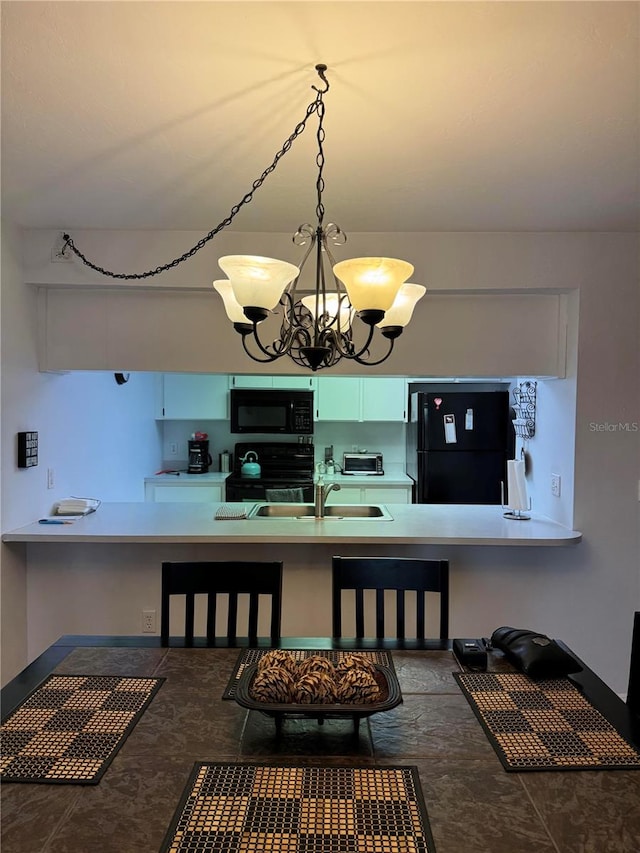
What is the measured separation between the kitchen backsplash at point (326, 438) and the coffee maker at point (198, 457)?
125mm

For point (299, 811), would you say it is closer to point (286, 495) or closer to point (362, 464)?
point (286, 495)

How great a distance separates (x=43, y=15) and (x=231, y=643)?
69.0 inches

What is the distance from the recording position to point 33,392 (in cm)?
272

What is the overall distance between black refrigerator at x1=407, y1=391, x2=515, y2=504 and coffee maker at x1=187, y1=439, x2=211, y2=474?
6.51 feet

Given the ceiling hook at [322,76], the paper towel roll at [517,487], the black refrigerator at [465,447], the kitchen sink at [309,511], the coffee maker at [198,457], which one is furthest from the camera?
the coffee maker at [198,457]

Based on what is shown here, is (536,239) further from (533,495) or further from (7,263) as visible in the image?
(7,263)

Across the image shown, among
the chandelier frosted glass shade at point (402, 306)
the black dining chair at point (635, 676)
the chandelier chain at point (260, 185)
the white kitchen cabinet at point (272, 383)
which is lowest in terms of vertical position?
the black dining chair at point (635, 676)

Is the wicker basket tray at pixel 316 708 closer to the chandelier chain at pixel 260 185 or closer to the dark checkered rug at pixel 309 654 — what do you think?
the dark checkered rug at pixel 309 654

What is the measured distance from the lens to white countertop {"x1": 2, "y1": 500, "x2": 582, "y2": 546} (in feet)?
8.43

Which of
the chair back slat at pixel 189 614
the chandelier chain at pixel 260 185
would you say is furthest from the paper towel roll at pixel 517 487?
the chair back slat at pixel 189 614

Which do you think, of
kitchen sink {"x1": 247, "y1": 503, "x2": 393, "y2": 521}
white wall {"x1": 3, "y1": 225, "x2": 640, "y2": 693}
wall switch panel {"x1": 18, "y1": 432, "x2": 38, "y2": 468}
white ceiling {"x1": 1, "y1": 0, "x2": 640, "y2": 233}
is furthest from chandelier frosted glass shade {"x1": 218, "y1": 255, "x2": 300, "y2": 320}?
kitchen sink {"x1": 247, "y1": 503, "x2": 393, "y2": 521}

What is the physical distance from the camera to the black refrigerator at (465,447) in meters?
4.01

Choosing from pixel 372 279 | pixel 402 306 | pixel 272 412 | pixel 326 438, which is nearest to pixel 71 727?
pixel 372 279

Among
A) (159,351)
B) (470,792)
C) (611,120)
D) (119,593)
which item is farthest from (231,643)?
(611,120)
